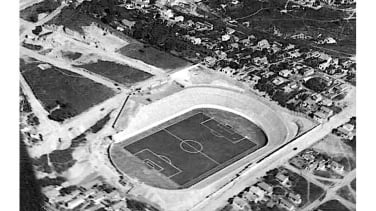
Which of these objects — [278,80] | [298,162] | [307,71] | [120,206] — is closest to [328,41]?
[307,71]

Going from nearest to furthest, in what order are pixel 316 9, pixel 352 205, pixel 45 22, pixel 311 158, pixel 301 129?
pixel 352 205
pixel 311 158
pixel 301 129
pixel 45 22
pixel 316 9

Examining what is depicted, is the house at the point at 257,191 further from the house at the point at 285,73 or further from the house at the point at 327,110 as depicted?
the house at the point at 285,73

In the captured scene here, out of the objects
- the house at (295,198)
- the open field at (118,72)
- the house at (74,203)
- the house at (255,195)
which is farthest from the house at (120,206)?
the open field at (118,72)

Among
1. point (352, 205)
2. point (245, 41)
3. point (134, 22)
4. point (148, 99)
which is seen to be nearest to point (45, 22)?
point (134, 22)

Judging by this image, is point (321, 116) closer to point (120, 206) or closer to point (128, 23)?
point (120, 206)

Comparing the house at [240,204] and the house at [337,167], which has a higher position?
the house at [337,167]

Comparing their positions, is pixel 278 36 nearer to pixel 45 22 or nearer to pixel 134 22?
pixel 134 22

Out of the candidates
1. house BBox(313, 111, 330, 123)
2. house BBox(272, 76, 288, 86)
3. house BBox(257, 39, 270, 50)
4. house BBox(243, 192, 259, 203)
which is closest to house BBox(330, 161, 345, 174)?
house BBox(313, 111, 330, 123)
